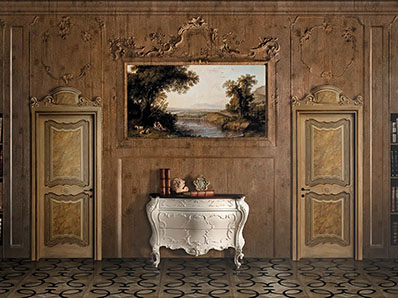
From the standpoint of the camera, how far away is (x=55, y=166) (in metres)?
6.36

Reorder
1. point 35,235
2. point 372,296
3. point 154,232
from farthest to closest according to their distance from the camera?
point 35,235, point 154,232, point 372,296

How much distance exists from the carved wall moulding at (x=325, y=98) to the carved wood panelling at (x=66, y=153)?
9.50 feet

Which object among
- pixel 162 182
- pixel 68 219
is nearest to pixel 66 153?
pixel 68 219

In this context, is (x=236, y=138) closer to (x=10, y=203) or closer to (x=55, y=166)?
(x=55, y=166)

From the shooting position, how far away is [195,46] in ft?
20.8

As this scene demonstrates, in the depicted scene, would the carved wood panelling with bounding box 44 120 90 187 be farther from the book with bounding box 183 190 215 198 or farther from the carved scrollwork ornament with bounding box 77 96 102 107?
the book with bounding box 183 190 215 198

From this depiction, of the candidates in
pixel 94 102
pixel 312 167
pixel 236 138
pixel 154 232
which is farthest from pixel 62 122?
pixel 312 167

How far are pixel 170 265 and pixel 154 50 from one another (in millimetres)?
2841

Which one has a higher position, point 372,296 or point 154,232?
point 154,232

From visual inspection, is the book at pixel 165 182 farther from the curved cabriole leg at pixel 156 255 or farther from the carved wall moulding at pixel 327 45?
the carved wall moulding at pixel 327 45

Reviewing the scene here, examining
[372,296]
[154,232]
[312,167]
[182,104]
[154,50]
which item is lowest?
[372,296]

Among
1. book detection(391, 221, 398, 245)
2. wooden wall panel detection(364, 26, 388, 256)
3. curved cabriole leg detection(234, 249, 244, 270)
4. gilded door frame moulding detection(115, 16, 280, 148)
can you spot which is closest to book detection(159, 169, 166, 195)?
gilded door frame moulding detection(115, 16, 280, 148)

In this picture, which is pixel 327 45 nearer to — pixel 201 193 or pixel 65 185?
pixel 201 193

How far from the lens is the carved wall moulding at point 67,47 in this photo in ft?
20.7
